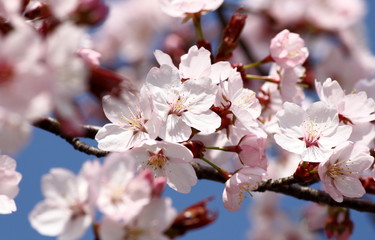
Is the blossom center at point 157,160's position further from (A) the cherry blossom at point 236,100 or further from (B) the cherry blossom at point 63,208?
(B) the cherry blossom at point 63,208

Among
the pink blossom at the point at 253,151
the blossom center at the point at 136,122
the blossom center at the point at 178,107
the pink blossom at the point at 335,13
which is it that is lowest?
the pink blossom at the point at 335,13

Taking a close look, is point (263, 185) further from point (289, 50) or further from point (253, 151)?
point (289, 50)

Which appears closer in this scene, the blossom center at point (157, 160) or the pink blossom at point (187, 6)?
the blossom center at point (157, 160)

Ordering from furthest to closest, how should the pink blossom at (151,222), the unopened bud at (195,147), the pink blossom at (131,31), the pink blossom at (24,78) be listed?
1. the pink blossom at (131,31)
2. the unopened bud at (195,147)
3. the pink blossom at (151,222)
4. the pink blossom at (24,78)

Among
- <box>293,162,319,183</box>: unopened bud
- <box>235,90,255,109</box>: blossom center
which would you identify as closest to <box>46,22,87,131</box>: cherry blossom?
<box>235,90,255,109</box>: blossom center

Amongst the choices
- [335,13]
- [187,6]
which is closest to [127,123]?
[187,6]

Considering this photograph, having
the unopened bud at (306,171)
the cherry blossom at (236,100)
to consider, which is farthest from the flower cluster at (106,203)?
the unopened bud at (306,171)
